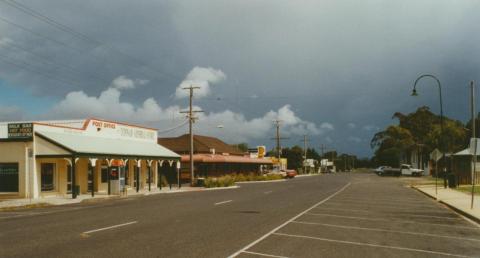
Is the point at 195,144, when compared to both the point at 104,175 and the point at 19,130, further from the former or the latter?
the point at 19,130

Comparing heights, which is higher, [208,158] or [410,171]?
[208,158]

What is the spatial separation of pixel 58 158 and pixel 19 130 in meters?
2.80

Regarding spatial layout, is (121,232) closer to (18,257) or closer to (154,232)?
(154,232)

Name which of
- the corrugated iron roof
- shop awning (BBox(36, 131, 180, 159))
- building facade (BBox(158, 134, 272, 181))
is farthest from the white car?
shop awning (BBox(36, 131, 180, 159))

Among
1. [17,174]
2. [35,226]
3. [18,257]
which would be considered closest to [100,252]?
[18,257]

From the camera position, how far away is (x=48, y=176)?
1291 inches

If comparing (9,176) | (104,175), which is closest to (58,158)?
(9,176)

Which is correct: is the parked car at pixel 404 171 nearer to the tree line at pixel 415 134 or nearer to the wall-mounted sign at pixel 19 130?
the tree line at pixel 415 134

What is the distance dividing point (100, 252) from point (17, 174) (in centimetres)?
2388

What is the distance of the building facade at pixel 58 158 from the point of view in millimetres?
31203

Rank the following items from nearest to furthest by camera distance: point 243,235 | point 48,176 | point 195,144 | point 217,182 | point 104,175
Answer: point 243,235 < point 48,176 < point 104,175 < point 217,182 < point 195,144

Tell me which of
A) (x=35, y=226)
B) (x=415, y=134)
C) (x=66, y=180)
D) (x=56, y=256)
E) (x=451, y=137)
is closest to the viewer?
(x=56, y=256)

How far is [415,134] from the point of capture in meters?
107

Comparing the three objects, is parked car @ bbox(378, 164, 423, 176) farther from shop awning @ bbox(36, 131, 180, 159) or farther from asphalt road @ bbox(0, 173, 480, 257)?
asphalt road @ bbox(0, 173, 480, 257)
